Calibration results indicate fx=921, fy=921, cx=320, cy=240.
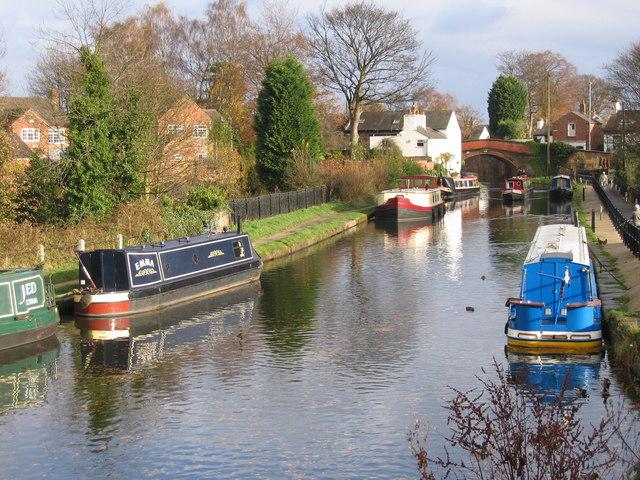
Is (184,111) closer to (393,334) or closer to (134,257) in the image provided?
(134,257)

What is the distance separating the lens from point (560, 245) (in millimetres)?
25375

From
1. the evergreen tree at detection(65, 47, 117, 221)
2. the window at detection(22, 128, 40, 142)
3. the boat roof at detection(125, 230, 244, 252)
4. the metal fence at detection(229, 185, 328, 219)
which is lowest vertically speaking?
the boat roof at detection(125, 230, 244, 252)

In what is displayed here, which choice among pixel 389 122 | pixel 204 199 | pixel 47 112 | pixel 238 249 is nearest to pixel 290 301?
pixel 238 249

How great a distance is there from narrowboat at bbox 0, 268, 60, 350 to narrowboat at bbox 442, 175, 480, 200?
154 feet

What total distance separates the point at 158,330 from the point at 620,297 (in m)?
12.7

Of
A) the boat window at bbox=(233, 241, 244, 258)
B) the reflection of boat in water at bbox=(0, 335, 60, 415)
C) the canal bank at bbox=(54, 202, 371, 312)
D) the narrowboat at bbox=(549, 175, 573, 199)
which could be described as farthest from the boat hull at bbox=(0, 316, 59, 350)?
the narrowboat at bbox=(549, 175, 573, 199)

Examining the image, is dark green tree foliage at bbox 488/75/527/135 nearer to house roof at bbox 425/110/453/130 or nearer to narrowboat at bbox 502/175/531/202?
house roof at bbox 425/110/453/130

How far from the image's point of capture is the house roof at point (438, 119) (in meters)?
87.1

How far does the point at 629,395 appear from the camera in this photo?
719 inches

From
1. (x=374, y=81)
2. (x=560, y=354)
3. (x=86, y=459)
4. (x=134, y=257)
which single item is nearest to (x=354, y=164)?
(x=374, y=81)

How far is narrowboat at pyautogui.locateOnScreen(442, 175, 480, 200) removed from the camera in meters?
68.2

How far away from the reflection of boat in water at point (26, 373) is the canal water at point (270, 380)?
2.5 inches

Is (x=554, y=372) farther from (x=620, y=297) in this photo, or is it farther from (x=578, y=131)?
(x=578, y=131)

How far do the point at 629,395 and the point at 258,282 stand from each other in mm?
16446
